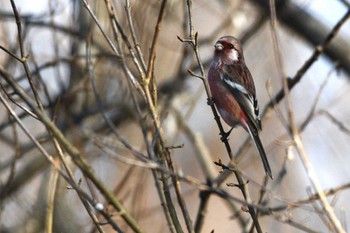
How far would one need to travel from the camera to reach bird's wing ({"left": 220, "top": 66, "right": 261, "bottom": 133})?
495 centimetres

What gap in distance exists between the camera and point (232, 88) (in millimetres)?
5035

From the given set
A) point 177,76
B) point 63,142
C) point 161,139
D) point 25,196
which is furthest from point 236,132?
point 63,142

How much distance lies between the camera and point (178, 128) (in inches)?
259

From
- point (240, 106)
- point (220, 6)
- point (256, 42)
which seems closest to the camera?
point (240, 106)

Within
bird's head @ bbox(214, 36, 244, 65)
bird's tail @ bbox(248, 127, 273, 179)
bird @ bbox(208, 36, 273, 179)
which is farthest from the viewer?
bird's head @ bbox(214, 36, 244, 65)

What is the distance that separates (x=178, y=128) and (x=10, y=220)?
1836 millimetres

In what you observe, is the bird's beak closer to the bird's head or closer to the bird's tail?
the bird's head

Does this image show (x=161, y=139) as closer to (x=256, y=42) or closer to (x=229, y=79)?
(x=229, y=79)

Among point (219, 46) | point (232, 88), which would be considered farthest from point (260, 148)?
point (219, 46)

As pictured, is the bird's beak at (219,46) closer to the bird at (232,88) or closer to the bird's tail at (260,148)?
the bird at (232,88)

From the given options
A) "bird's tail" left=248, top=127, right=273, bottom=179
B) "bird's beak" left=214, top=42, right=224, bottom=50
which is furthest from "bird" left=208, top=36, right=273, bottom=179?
"bird's tail" left=248, top=127, right=273, bottom=179

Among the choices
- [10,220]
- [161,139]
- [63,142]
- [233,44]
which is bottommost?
[63,142]

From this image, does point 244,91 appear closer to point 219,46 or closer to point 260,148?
point 219,46

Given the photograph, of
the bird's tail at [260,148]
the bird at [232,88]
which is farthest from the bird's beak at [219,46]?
the bird's tail at [260,148]
